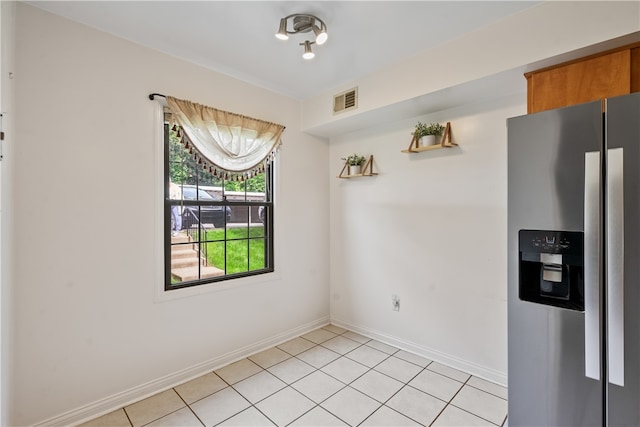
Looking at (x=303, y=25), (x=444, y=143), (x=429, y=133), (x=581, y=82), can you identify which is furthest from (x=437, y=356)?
(x=303, y=25)

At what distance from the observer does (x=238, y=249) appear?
2.87 metres

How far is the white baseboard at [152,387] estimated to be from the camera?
6.17 feet

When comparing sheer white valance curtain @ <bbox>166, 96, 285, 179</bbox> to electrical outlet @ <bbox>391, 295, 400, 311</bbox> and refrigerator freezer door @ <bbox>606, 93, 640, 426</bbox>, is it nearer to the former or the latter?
electrical outlet @ <bbox>391, 295, 400, 311</bbox>

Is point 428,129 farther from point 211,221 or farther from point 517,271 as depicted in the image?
point 211,221

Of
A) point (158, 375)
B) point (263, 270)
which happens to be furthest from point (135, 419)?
point (263, 270)

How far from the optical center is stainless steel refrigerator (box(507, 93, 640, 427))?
1.27m

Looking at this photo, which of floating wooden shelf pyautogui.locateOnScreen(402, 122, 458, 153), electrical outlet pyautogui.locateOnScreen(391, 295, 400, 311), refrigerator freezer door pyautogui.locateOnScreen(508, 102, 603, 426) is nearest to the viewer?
refrigerator freezer door pyautogui.locateOnScreen(508, 102, 603, 426)

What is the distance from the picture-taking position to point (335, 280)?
358 cm

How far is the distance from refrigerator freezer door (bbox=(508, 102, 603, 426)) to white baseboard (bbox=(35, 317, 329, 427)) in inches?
82.2

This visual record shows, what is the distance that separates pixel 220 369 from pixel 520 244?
2.46 m

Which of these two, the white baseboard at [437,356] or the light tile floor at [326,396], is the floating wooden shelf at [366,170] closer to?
the white baseboard at [437,356]

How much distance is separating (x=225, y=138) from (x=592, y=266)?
2.53 m

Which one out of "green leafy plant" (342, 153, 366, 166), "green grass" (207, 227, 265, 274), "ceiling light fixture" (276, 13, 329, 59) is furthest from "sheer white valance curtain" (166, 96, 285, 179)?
"ceiling light fixture" (276, 13, 329, 59)

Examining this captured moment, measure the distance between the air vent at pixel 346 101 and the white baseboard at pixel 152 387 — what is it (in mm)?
2361
